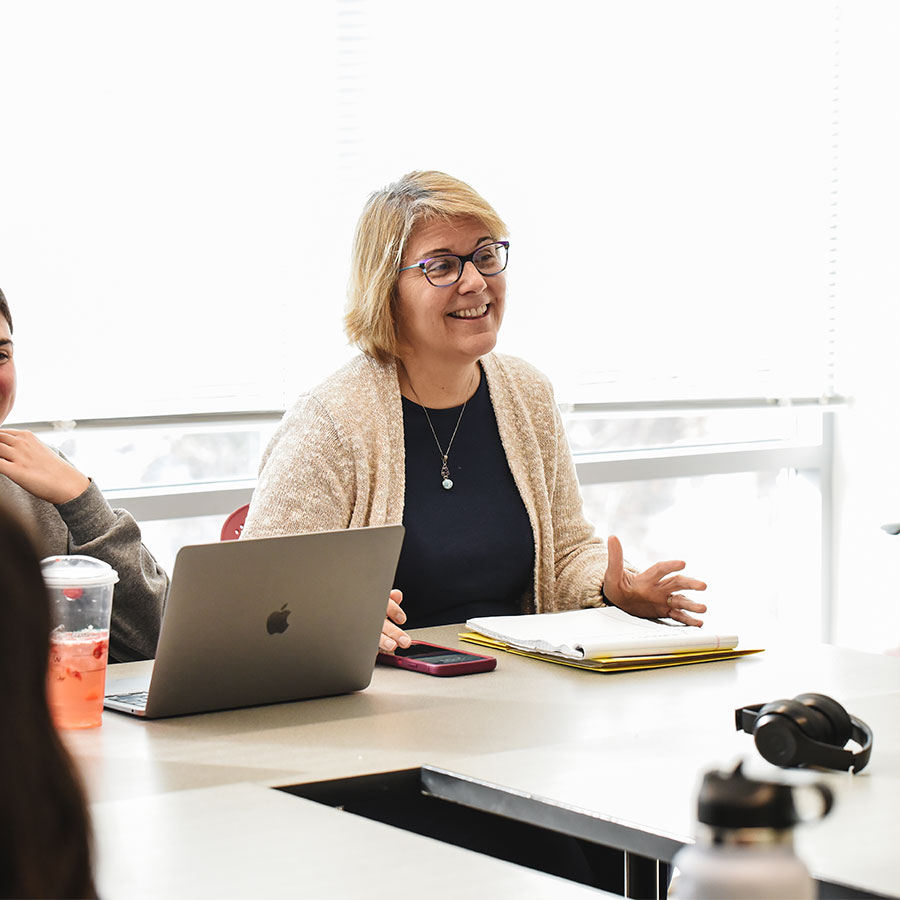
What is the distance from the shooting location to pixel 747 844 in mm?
765

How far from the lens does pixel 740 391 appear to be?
3.85 metres

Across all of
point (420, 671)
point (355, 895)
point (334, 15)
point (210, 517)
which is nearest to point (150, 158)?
point (334, 15)

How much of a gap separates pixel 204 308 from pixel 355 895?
2.06 metres

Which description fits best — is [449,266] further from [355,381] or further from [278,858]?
[278,858]

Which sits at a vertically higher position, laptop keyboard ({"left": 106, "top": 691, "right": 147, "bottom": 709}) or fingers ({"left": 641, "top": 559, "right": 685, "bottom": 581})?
fingers ({"left": 641, "top": 559, "right": 685, "bottom": 581})

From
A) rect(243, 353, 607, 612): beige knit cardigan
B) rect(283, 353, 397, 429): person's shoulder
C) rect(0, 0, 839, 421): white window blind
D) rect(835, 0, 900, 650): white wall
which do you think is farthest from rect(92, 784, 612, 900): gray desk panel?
rect(835, 0, 900, 650): white wall

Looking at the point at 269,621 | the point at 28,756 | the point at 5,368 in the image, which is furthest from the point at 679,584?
the point at 28,756

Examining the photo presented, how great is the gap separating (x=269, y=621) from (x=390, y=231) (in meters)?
1.16

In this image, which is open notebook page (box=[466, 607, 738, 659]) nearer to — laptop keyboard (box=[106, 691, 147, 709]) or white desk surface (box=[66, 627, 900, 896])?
white desk surface (box=[66, 627, 900, 896])

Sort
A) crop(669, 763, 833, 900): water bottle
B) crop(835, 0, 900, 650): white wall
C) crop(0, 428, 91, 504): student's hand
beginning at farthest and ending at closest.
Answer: crop(835, 0, 900, 650): white wall
crop(0, 428, 91, 504): student's hand
crop(669, 763, 833, 900): water bottle

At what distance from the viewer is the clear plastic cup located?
1.50m

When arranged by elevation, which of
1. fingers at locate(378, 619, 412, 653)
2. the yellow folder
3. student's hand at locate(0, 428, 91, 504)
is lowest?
the yellow folder

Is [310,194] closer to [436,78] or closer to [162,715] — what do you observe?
[436,78]

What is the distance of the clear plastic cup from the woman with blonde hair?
707mm
